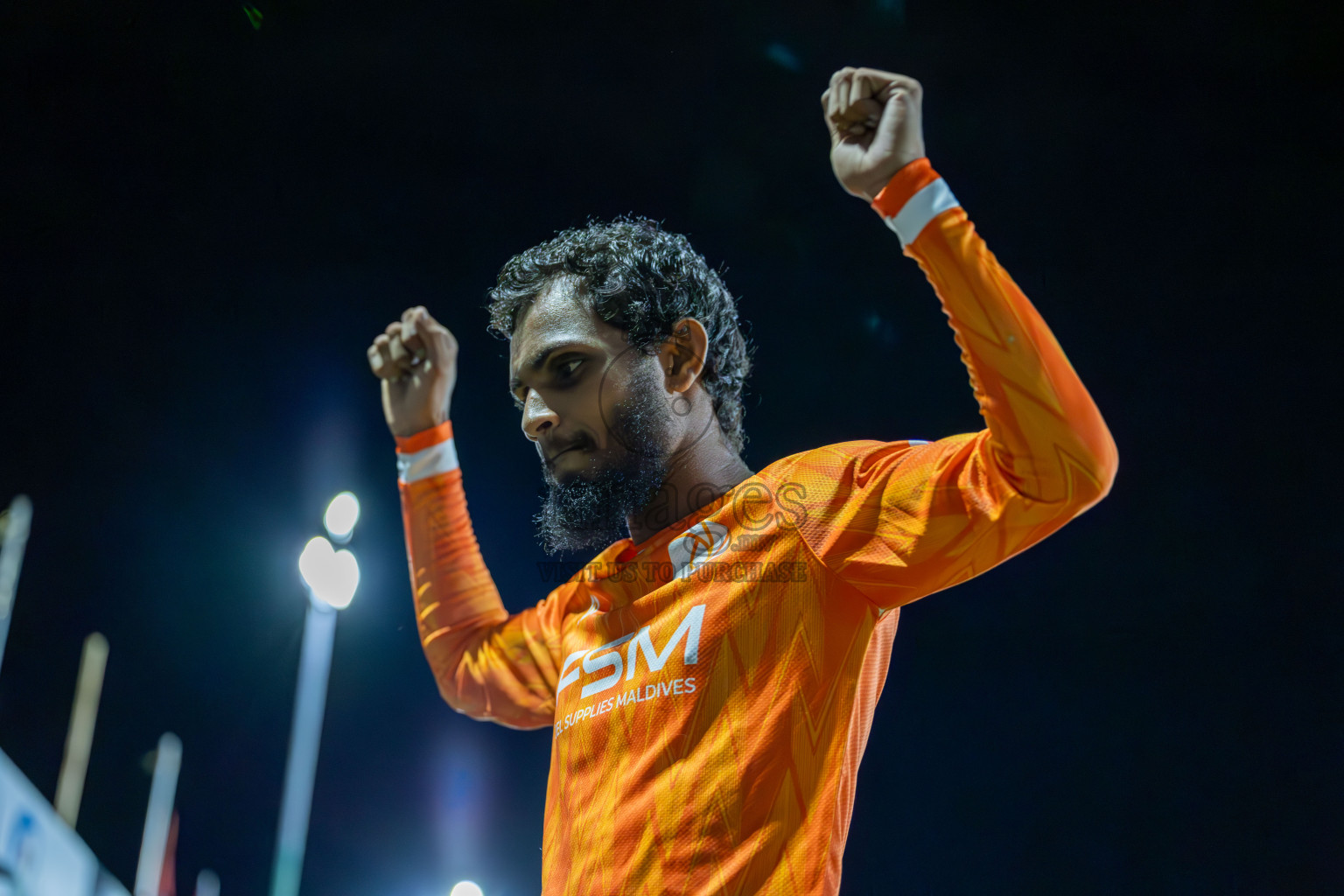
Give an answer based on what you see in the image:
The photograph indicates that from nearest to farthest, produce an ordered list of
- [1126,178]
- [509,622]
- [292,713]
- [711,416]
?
1. [711,416]
2. [509,622]
3. [1126,178]
4. [292,713]

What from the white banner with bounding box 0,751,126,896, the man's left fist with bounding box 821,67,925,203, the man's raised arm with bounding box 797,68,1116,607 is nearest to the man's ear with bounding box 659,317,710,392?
the man's raised arm with bounding box 797,68,1116,607

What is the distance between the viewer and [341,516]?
3.74m

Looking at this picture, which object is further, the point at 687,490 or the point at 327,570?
the point at 327,570

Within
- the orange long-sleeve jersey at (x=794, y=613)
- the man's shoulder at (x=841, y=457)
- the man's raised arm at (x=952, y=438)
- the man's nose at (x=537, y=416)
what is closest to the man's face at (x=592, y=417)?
the man's nose at (x=537, y=416)

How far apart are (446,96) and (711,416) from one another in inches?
81.5

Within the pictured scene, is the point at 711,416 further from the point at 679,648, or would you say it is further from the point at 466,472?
the point at 466,472

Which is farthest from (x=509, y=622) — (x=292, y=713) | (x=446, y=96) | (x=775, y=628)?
(x=292, y=713)

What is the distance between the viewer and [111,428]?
3590mm

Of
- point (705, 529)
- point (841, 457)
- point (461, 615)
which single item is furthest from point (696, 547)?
point (461, 615)

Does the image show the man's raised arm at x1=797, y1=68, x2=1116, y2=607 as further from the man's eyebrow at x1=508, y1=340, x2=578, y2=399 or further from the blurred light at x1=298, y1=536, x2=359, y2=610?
the blurred light at x1=298, y1=536, x2=359, y2=610

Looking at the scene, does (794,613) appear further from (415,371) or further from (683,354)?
(415,371)

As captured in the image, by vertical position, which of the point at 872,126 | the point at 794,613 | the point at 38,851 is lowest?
the point at 38,851

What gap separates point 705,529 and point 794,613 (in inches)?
9.1

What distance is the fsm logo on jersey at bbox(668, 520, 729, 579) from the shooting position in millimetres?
1311
